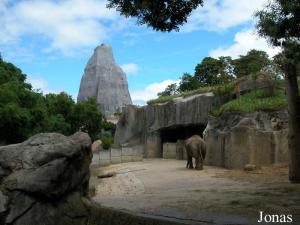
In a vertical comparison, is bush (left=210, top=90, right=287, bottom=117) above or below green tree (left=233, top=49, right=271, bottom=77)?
below

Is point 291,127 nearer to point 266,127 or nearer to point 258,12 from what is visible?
point 258,12

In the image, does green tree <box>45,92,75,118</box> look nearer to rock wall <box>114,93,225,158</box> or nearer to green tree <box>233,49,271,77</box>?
rock wall <box>114,93,225,158</box>

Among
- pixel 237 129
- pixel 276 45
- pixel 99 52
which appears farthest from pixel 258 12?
pixel 99 52

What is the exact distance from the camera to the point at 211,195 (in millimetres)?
12711

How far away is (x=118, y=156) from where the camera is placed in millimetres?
33125

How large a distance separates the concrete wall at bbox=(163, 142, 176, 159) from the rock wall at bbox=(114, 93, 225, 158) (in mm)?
1417

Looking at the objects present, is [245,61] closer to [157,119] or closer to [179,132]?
[179,132]

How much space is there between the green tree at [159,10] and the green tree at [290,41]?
335cm

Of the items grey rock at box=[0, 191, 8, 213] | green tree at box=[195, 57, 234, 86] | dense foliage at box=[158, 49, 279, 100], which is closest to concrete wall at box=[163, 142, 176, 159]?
dense foliage at box=[158, 49, 279, 100]

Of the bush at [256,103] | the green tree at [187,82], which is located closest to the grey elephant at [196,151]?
the bush at [256,103]

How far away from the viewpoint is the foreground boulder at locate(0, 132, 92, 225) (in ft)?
35.8

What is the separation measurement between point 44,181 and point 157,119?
82.4 ft

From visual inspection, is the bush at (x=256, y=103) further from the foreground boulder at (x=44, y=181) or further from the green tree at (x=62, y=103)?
the green tree at (x=62, y=103)

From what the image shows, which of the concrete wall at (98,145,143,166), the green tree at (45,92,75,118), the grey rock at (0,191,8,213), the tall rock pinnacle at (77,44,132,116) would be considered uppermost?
the tall rock pinnacle at (77,44,132,116)
